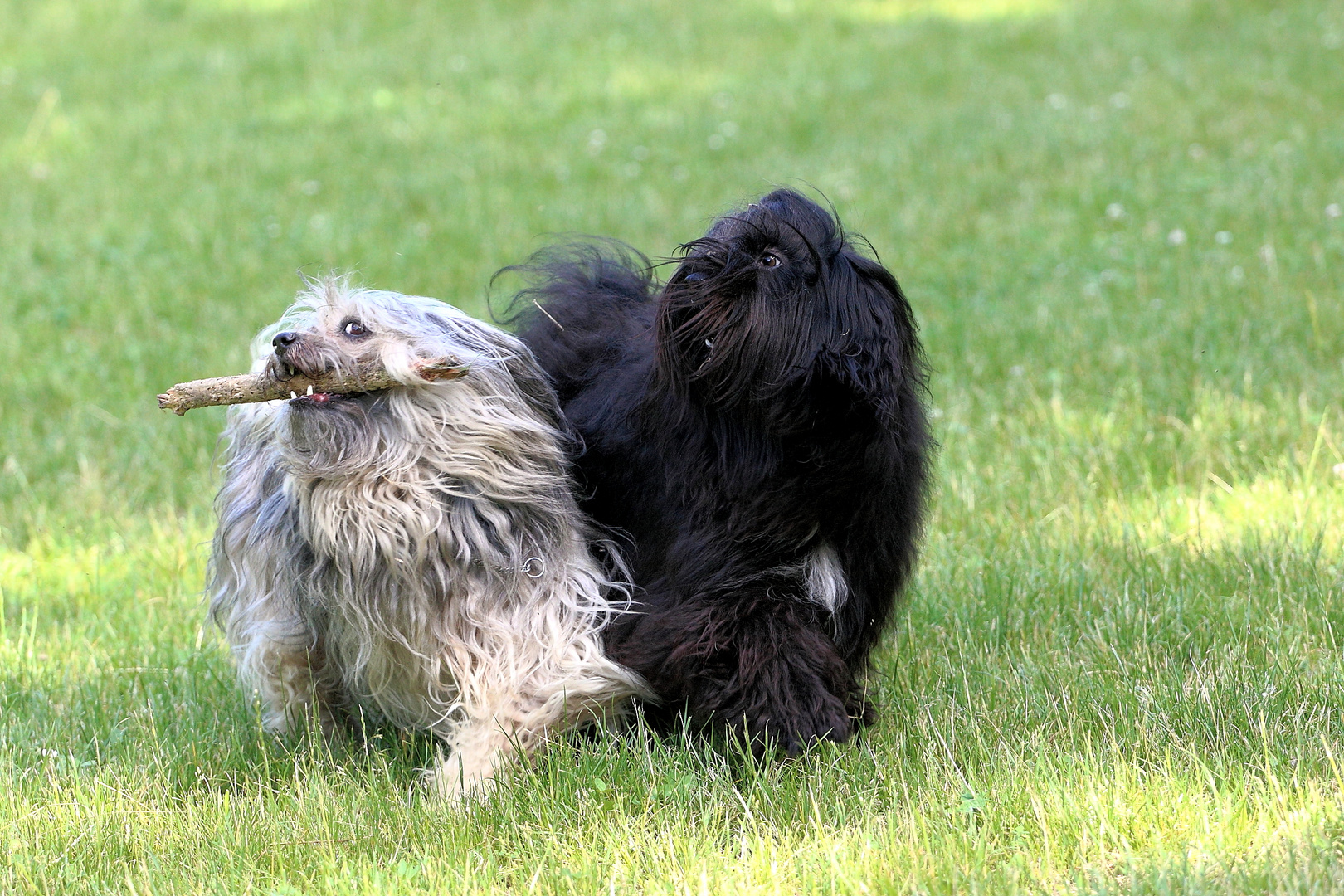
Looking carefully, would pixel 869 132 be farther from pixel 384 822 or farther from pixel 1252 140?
pixel 384 822

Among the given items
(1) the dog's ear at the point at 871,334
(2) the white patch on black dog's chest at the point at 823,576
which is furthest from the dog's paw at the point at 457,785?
(1) the dog's ear at the point at 871,334

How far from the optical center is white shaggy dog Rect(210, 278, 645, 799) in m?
3.29

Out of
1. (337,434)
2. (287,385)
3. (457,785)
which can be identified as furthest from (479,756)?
(287,385)

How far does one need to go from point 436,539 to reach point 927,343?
4240 millimetres

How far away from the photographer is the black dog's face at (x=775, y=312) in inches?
119

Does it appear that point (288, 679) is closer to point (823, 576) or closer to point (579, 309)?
point (579, 309)

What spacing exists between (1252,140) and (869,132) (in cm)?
283

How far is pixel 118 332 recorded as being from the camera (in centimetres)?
777

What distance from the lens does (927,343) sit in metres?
7.04

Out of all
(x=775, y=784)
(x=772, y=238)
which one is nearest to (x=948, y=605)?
(x=775, y=784)

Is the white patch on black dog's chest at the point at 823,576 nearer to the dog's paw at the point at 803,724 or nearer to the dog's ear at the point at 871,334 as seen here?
the dog's paw at the point at 803,724

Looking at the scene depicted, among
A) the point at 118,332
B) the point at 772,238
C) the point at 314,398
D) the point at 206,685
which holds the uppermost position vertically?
the point at 772,238

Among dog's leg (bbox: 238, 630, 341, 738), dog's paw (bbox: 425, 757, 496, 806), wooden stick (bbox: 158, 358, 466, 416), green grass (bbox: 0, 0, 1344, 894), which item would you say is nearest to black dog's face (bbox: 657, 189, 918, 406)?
wooden stick (bbox: 158, 358, 466, 416)

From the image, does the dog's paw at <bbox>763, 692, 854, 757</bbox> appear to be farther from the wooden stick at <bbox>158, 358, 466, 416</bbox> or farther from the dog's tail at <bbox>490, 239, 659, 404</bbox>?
the wooden stick at <bbox>158, 358, 466, 416</bbox>
